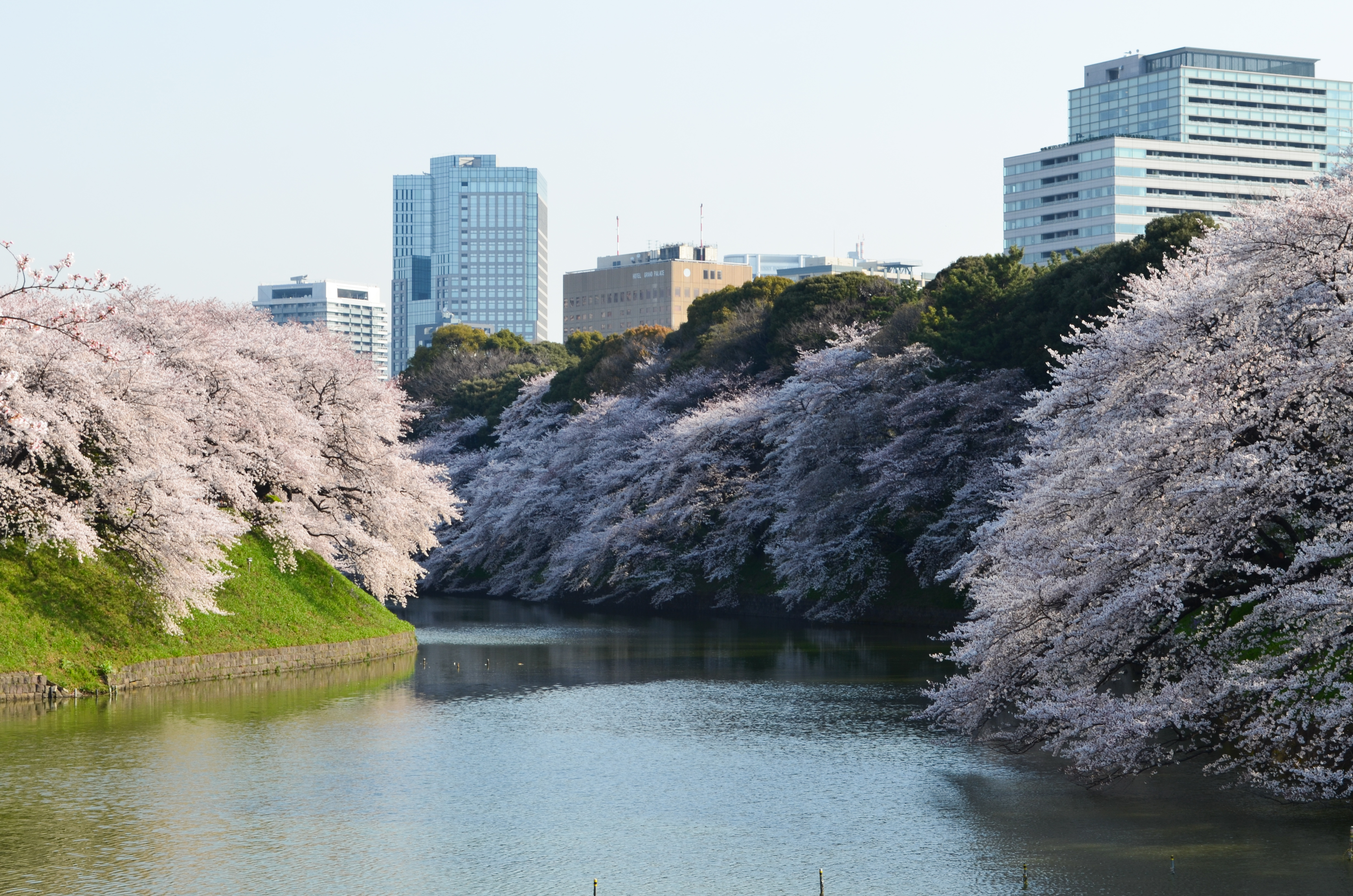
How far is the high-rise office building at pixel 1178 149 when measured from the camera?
166625 mm

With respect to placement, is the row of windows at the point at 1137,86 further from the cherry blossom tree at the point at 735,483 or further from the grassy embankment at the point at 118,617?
the grassy embankment at the point at 118,617

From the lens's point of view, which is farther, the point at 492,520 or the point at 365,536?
the point at 492,520

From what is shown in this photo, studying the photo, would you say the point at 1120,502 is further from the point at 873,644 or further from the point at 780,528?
the point at 780,528

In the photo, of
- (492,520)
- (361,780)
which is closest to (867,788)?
(361,780)

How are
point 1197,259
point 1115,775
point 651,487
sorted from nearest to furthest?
point 1115,775, point 1197,259, point 651,487

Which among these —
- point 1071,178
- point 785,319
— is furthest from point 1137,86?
point 785,319

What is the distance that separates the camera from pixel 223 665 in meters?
33.0

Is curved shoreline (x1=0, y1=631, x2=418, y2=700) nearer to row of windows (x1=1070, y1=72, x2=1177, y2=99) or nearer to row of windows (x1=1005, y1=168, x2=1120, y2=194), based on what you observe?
row of windows (x1=1005, y1=168, x2=1120, y2=194)

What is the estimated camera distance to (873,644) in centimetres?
4081

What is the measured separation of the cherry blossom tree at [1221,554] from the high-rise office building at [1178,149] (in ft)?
497

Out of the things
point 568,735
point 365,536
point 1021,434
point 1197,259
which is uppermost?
point 1197,259

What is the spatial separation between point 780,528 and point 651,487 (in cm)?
952

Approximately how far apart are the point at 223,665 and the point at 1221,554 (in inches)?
936

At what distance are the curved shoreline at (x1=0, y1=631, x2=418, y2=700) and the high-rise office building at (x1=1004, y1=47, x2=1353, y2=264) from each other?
5599 inches
